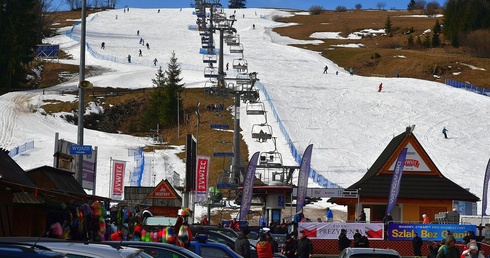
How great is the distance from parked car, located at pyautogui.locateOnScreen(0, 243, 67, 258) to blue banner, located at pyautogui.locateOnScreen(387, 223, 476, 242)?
886 inches

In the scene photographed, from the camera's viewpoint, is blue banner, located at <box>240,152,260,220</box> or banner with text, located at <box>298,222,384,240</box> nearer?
banner with text, located at <box>298,222,384,240</box>

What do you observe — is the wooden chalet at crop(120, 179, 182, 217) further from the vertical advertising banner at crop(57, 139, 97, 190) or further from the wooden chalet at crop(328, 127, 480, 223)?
the wooden chalet at crop(328, 127, 480, 223)

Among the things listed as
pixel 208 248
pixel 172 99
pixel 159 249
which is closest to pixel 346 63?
pixel 172 99

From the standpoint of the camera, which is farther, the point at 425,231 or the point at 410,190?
the point at 410,190

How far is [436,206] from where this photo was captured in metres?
36.4

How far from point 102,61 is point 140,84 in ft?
66.9

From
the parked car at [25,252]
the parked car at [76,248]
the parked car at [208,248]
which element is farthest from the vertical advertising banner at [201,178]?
the parked car at [25,252]

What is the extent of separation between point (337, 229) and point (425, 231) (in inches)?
102

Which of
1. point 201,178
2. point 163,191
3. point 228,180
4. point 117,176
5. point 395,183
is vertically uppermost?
point 395,183

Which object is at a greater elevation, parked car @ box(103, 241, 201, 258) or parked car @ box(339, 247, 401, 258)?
parked car @ box(103, 241, 201, 258)

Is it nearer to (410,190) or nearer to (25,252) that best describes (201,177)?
(410,190)

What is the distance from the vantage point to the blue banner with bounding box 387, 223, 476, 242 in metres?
28.3

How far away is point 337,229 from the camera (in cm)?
2895

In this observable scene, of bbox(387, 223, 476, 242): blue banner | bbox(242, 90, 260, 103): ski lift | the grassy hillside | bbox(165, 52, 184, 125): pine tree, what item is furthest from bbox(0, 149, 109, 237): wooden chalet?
bbox(165, 52, 184, 125): pine tree
